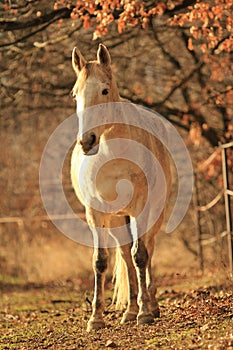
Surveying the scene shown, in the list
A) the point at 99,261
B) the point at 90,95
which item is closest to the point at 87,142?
the point at 90,95

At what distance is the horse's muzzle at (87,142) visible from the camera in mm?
6875

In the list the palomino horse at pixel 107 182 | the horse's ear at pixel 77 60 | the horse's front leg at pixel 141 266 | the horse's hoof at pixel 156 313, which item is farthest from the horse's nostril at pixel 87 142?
the horse's hoof at pixel 156 313

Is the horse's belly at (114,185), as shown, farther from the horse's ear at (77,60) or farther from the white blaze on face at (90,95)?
the horse's ear at (77,60)

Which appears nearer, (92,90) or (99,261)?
(92,90)

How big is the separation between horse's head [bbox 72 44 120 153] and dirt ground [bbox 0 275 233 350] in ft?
6.03

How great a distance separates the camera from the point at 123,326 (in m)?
7.79

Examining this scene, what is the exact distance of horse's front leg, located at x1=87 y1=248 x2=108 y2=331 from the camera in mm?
7777

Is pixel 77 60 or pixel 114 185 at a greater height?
pixel 77 60

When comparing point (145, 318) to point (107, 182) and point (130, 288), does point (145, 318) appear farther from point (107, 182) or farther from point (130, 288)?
point (107, 182)

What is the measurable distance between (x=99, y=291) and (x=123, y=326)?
449 millimetres

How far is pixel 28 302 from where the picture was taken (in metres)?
12.4

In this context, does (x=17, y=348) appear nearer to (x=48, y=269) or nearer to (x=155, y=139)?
(x=155, y=139)

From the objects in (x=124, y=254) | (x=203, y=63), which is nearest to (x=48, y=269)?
(x=203, y=63)

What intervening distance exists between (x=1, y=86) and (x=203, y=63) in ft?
12.9
